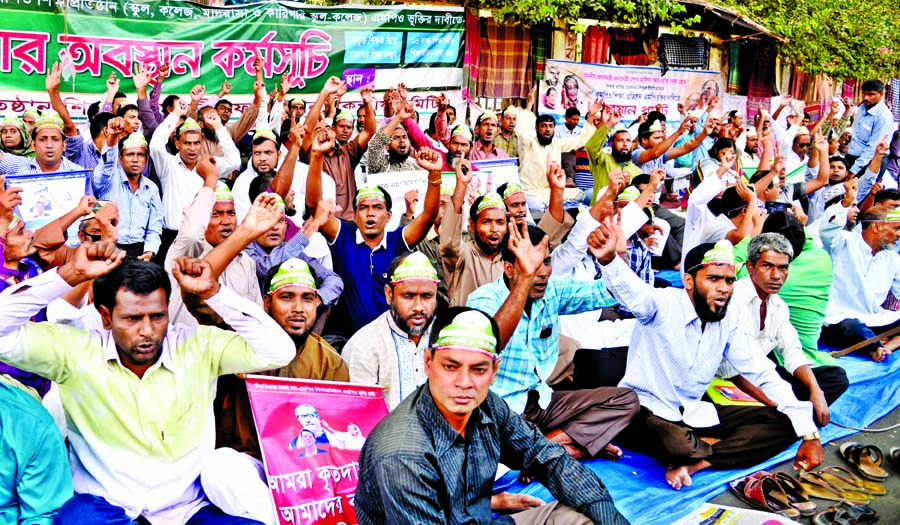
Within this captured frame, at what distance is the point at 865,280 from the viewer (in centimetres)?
687

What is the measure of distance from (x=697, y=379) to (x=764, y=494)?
0.67 m

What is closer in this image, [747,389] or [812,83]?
[747,389]

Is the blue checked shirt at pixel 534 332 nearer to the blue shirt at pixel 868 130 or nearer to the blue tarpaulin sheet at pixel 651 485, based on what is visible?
the blue tarpaulin sheet at pixel 651 485

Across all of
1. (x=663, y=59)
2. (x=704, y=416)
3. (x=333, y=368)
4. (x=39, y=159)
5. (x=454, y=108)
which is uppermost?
(x=663, y=59)

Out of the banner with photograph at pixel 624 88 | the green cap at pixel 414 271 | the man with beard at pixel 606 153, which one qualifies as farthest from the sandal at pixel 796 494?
the banner with photograph at pixel 624 88

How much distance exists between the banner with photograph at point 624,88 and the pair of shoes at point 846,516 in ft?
26.4

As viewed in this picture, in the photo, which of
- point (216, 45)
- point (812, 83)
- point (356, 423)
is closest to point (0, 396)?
point (356, 423)

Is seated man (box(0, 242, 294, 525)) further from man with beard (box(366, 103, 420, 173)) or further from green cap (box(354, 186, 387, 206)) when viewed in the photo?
man with beard (box(366, 103, 420, 173))

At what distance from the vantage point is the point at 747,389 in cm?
504

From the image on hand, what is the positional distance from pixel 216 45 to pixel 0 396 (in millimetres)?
7429

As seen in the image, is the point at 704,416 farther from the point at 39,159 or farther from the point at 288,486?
the point at 39,159

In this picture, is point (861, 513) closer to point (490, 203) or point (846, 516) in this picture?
point (846, 516)

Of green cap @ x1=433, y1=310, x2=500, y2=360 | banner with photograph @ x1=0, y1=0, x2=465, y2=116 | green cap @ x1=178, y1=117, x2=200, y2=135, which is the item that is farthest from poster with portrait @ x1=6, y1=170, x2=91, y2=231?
green cap @ x1=433, y1=310, x2=500, y2=360

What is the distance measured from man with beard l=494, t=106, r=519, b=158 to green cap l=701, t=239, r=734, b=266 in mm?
5051
